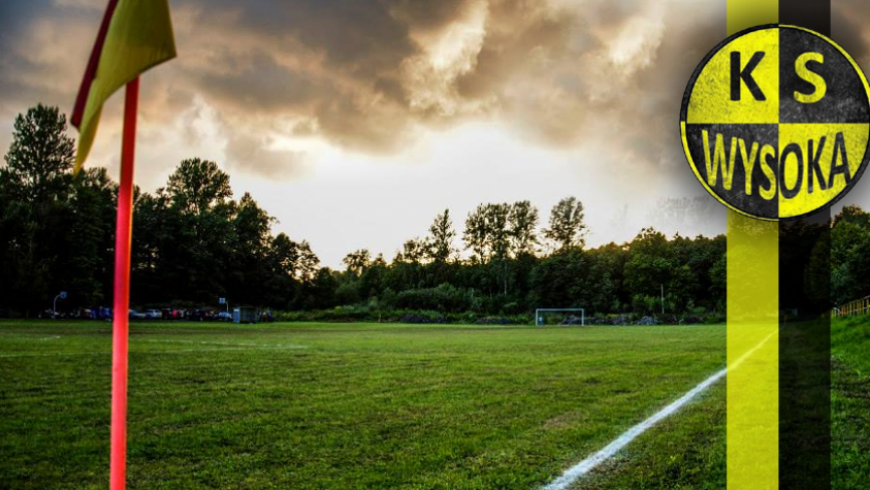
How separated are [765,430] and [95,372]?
10.5m

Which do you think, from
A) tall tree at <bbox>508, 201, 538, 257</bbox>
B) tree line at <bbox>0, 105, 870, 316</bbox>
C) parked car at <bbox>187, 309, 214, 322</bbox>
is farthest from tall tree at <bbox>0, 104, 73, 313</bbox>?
tall tree at <bbox>508, 201, 538, 257</bbox>

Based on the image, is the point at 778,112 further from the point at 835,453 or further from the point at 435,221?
the point at 435,221

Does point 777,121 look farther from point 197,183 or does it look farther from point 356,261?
point 356,261

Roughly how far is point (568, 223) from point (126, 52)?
78.7m

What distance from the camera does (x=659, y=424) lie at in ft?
19.4

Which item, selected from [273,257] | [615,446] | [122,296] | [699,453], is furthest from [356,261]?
[122,296]

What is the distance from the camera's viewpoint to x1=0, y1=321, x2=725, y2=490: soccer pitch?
4.17 meters

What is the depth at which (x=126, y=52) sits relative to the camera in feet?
5.77

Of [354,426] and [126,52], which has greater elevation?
[126,52]

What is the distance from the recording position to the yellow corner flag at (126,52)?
1737 millimetres

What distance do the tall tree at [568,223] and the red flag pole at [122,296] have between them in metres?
77.4

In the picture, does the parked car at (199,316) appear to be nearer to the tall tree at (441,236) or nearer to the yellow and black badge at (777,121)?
the tall tree at (441,236)

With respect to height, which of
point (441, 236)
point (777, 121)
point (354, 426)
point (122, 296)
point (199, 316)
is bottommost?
point (199, 316)

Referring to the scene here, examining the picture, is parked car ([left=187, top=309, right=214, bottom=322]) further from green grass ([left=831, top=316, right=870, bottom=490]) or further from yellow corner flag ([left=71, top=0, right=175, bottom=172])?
yellow corner flag ([left=71, top=0, right=175, bottom=172])
